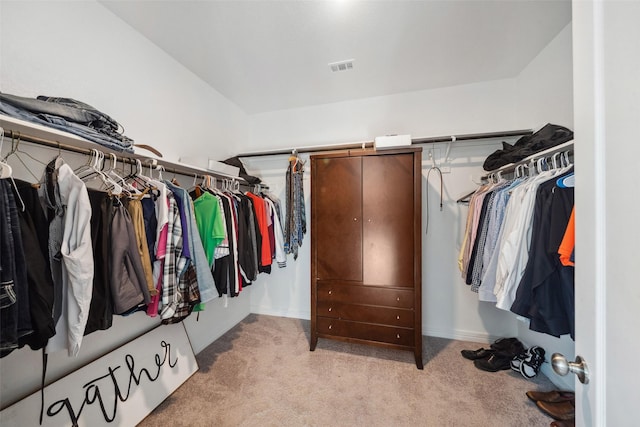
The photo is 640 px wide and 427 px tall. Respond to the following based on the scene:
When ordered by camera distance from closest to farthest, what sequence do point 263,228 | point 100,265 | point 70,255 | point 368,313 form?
point 70,255 < point 100,265 < point 368,313 < point 263,228

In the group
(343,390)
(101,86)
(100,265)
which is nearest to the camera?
(100,265)

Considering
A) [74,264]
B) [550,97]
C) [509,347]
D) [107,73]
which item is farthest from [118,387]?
[550,97]

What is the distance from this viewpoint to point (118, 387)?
135 centimetres

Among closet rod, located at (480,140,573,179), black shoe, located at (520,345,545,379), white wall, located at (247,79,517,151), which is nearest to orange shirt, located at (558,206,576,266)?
closet rod, located at (480,140,573,179)

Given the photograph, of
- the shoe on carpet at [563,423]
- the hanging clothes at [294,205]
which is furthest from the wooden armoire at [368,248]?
the shoe on carpet at [563,423]

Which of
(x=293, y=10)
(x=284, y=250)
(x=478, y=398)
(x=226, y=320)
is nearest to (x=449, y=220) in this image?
(x=478, y=398)

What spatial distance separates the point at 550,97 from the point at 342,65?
1695 millimetres

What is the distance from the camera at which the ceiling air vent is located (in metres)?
1.96

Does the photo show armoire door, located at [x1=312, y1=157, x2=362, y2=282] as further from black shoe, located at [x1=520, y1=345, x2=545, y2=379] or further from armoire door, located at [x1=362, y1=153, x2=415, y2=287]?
black shoe, located at [x1=520, y1=345, x2=545, y2=379]

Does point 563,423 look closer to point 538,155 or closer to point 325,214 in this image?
point 538,155

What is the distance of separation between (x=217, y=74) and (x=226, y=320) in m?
2.54

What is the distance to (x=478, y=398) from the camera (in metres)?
1.55

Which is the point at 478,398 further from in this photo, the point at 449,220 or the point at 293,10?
the point at 293,10

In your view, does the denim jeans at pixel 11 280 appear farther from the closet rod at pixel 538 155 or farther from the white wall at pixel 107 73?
the closet rod at pixel 538 155
